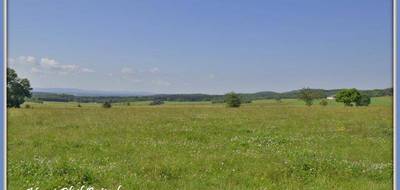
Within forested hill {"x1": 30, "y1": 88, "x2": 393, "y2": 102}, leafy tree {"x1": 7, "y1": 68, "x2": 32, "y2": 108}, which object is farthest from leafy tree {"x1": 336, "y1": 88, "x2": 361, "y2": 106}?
leafy tree {"x1": 7, "y1": 68, "x2": 32, "y2": 108}

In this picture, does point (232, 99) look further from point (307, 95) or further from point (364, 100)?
point (364, 100)

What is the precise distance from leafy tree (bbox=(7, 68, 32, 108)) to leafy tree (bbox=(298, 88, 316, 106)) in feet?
12.5

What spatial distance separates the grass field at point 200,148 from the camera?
5910mm

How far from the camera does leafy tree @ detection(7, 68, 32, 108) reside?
18.3ft

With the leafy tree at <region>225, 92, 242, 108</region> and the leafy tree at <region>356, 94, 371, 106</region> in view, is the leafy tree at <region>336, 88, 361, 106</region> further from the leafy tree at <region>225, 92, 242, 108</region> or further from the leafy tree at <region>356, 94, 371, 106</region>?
the leafy tree at <region>225, 92, 242, 108</region>

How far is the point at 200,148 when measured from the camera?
26.6ft

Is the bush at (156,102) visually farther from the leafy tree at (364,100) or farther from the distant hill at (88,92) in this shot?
the leafy tree at (364,100)

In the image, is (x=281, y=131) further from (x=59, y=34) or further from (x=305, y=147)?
(x=59, y=34)

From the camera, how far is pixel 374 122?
9258 mm

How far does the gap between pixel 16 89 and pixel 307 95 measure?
4.06 metres

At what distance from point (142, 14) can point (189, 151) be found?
118 inches

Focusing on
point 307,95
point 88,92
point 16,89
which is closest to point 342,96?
point 307,95

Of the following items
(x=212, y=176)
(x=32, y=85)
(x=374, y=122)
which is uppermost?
(x=32, y=85)

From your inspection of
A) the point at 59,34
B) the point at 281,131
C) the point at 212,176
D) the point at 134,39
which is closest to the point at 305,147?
the point at 281,131
